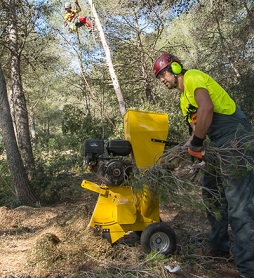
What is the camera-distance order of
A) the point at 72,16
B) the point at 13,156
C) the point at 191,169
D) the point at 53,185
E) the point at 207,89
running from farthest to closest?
the point at 72,16 < the point at 53,185 < the point at 13,156 < the point at 191,169 < the point at 207,89

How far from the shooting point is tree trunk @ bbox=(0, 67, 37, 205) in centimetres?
656

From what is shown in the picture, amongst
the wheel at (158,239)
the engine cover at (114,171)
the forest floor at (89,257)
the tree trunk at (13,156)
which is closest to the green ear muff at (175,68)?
the engine cover at (114,171)

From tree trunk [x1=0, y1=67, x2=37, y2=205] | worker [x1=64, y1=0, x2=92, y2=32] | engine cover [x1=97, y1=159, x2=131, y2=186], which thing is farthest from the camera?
worker [x1=64, y1=0, x2=92, y2=32]

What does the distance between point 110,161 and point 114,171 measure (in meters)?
0.12

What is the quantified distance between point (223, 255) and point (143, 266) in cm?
105

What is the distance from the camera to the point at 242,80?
1384 centimetres

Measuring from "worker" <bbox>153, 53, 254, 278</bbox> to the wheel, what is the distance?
0.69 m

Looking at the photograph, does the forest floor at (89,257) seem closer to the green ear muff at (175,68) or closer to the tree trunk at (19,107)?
the green ear muff at (175,68)

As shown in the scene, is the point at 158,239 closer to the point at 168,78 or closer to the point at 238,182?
the point at 238,182

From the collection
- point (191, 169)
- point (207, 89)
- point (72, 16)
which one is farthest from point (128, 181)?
point (72, 16)

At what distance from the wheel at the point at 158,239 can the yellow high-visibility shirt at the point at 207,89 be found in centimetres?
133

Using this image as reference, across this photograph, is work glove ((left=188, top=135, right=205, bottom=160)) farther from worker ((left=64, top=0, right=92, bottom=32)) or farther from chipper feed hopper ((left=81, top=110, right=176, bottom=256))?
worker ((left=64, top=0, right=92, bottom=32))

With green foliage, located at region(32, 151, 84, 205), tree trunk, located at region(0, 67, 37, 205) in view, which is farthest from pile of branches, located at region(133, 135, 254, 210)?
green foliage, located at region(32, 151, 84, 205)

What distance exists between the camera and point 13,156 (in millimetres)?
6684
